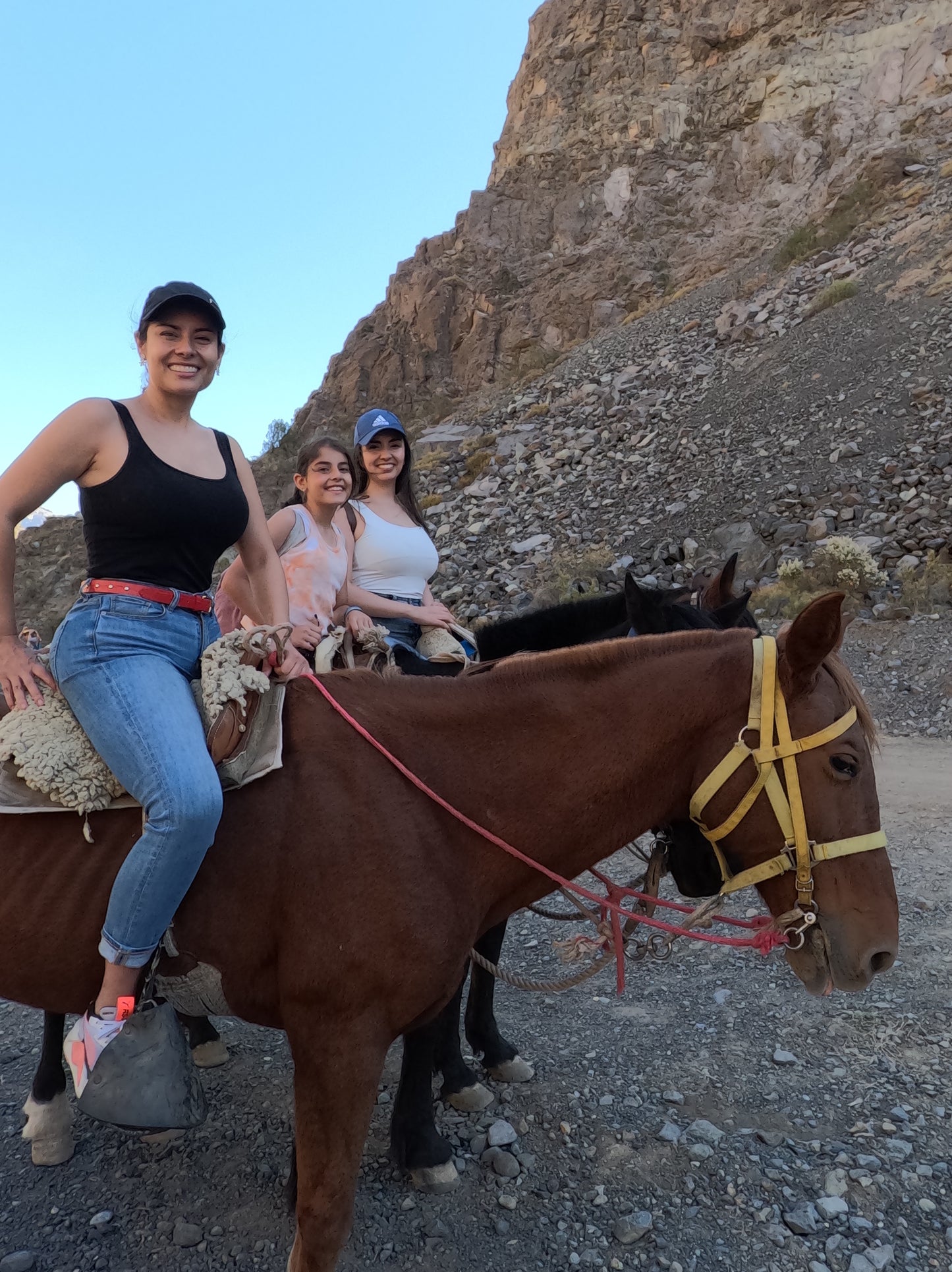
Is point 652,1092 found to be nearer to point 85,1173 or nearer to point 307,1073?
point 307,1073

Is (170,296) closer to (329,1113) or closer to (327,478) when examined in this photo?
(327,478)

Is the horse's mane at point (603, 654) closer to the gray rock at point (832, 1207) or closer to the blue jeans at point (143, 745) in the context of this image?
the blue jeans at point (143, 745)

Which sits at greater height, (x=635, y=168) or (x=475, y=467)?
(x=635, y=168)

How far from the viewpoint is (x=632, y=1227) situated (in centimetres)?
260

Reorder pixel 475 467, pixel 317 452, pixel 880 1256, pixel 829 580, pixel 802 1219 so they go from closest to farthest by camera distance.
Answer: pixel 880 1256 < pixel 802 1219 < pixel 317 452 < pixel 829 580 < pixel 475 467

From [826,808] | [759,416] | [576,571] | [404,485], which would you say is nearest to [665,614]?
[826,808]

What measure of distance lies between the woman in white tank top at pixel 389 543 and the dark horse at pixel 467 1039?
380 mm

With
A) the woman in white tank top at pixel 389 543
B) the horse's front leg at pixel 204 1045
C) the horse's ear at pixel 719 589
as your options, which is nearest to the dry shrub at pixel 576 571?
the horse's ear at pixel 719 589

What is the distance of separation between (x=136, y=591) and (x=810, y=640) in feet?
5.98

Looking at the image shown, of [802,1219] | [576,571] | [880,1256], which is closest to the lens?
[880,1256]

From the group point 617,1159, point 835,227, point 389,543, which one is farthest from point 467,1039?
point 835,227

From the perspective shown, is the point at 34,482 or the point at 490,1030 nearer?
the point at 34,482

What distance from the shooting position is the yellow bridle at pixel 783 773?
83.5 inches

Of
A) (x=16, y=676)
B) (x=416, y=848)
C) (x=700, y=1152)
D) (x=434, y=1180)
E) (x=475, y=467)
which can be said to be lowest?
(x=700, y=1152)
